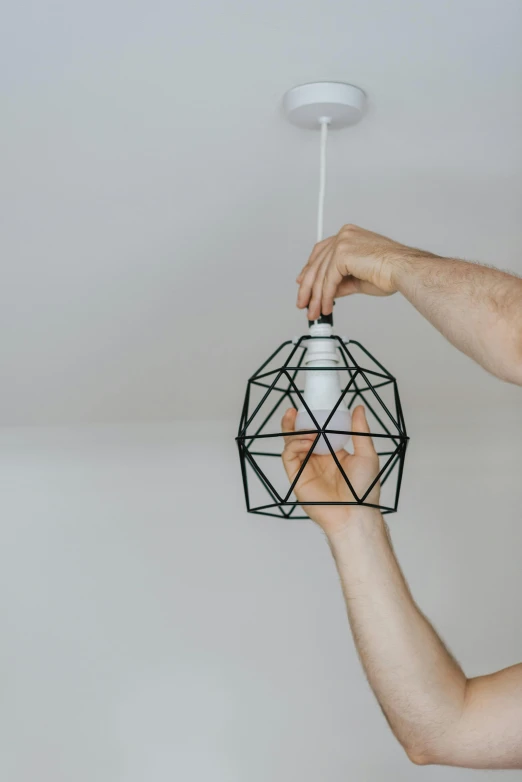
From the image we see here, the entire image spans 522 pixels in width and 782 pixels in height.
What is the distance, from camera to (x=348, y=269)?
1.16 m

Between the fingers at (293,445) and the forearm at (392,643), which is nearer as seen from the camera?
the fingers at (293,445)

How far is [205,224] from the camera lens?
1.62 meters

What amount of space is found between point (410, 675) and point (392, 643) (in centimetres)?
6

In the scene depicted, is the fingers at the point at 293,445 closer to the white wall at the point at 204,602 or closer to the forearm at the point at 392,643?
the forearm at the point at 392,643

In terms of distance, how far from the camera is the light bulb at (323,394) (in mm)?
1064

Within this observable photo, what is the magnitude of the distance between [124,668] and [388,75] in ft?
6.87

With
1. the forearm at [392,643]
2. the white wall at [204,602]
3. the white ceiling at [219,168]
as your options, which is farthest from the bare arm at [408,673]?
the white wall at [204,602]

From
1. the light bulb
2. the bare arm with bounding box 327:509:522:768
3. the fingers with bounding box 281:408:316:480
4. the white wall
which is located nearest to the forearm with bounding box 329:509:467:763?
the bare arm with bounding box 327:509:522:768

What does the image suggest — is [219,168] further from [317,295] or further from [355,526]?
[355,526]

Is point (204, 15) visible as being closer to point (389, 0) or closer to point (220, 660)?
point (389, 0)

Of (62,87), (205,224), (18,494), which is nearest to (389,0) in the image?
(62,87)

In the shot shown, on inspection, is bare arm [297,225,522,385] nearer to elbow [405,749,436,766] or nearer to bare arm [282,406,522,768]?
bare arm [282,406,522,768]

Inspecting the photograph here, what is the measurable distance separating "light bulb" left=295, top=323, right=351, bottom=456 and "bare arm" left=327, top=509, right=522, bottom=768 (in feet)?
1.11

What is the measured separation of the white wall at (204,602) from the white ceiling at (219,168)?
0.55 meters
